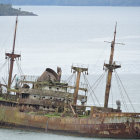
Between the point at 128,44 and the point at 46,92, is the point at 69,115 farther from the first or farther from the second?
the point at 128,44

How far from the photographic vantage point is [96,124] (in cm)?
5156

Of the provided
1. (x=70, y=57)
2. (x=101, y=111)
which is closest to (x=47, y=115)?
(x=101, y=111)

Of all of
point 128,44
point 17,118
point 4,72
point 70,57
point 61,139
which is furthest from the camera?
point 128,44

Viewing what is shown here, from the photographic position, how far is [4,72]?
87.7 metres

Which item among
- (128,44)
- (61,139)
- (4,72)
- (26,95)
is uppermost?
(128,44)

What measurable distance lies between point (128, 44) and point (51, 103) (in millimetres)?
82685

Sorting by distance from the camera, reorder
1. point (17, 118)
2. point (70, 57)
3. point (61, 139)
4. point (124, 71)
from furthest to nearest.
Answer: point (70, 57) < point (124, 71) < point (17, 118) < point (61, 139)

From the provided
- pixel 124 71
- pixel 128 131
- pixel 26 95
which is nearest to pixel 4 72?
pixel 124 71

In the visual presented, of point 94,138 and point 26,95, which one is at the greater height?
point 26,95

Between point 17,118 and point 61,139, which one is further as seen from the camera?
point 17,118

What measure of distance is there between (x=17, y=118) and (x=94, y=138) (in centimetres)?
740

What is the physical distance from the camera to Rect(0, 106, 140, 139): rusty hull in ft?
168

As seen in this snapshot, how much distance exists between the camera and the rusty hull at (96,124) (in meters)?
51.2

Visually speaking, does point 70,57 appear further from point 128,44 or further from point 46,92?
point 46,92
